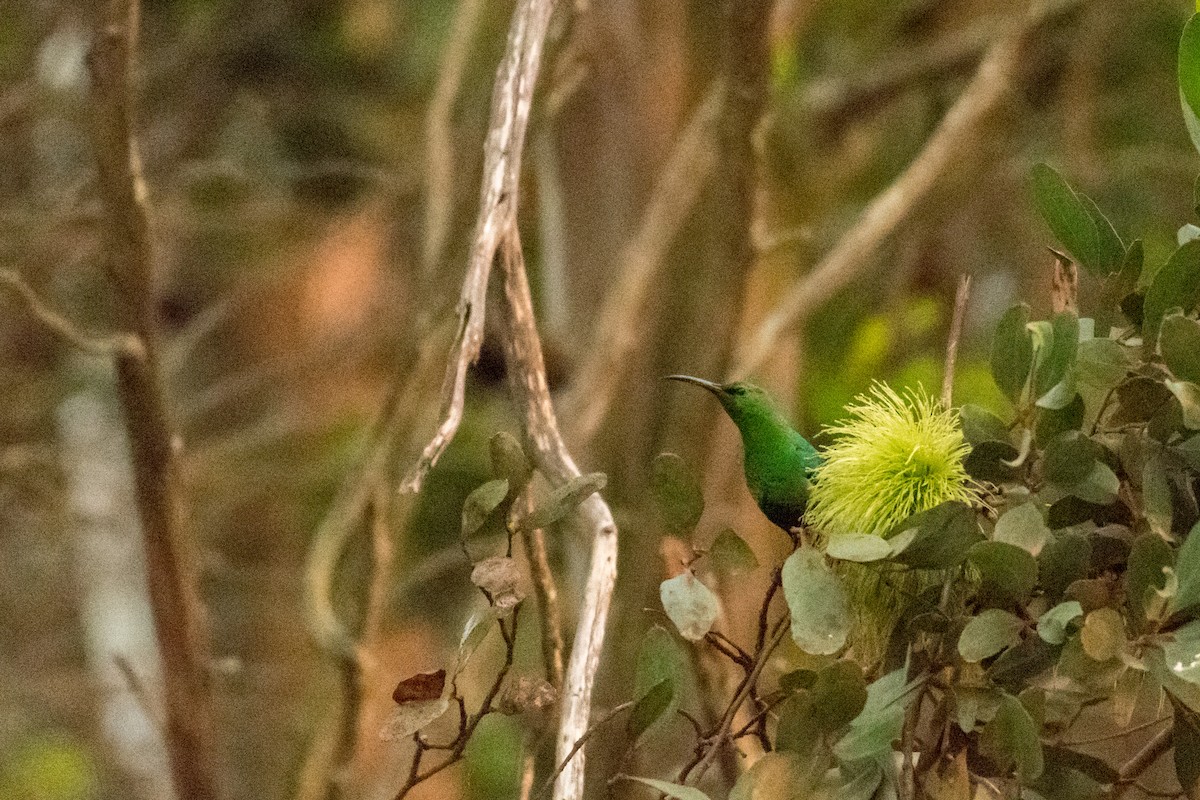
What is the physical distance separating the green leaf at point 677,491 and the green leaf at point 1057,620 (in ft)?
0.59

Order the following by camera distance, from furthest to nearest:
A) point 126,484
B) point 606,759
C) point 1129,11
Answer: point 126,484, point 1129,11, point 606,759

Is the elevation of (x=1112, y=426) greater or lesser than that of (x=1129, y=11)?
greater

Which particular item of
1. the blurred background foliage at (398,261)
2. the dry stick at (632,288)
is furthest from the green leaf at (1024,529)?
the dry stick at (632,288)

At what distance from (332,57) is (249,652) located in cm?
150

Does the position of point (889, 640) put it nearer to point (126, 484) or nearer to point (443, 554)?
point (443, 554)

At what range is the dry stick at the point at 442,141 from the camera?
161 cm

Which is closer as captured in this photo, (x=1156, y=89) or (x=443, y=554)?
(x=443, y=554)

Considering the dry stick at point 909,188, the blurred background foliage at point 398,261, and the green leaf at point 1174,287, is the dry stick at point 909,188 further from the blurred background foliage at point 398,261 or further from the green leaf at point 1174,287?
→ the green leaf at point 1174,287

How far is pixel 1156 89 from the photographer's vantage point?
9.06 feet

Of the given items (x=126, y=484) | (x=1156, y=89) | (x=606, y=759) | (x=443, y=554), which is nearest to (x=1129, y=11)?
(x=1156, y=89)

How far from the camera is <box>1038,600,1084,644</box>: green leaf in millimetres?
528

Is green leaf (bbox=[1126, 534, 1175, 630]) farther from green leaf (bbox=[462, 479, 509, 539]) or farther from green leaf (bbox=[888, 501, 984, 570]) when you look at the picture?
green leaf (bbox=[462, 479, 509, 539])

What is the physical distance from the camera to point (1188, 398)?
523 mm

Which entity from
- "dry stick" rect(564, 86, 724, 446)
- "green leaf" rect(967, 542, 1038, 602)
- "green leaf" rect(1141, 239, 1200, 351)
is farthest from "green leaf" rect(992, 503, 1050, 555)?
"dry stick" rect(564, 86, 724, 446)
